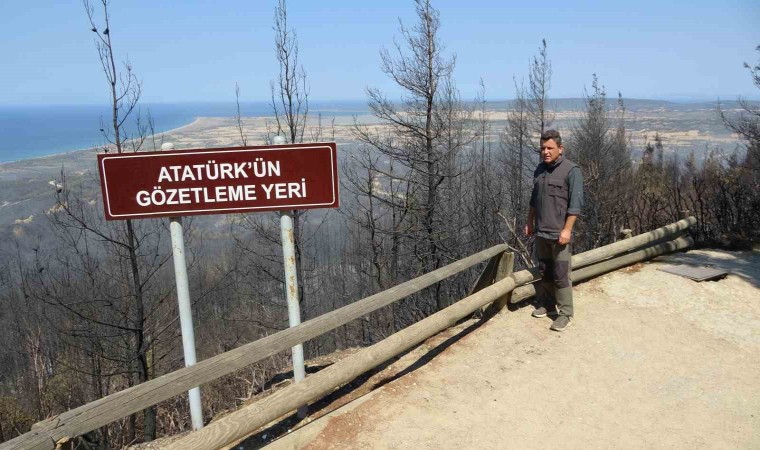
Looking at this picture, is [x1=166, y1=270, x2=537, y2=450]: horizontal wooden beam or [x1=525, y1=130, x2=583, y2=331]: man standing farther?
[x1=525, y1=130, x2=583, y2=331]: man standing

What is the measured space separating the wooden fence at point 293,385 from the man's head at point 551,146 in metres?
1.11

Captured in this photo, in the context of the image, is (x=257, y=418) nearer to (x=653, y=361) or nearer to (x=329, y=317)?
(x=329, y=317)

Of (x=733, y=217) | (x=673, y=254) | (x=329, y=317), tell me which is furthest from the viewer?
(x=733, y=217)

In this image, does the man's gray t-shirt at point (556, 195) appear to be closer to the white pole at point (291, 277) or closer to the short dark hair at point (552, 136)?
the short dark hair at point (552, 136)

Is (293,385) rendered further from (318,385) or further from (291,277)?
(291,277)

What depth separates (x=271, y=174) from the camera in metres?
3.88

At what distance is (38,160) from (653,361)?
80.8 meters

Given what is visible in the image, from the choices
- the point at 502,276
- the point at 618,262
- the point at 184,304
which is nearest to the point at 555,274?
the point at 502,276

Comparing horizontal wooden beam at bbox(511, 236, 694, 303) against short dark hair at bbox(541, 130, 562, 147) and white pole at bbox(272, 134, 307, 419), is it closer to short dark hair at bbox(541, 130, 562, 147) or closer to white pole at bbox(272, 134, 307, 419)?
short dark hair at bbox(541, 130, 562, 147)

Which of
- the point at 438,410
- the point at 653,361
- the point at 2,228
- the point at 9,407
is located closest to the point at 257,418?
the point at 438,410

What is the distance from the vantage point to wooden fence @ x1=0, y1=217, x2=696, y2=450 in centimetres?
243

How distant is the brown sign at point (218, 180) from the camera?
12.2 feet

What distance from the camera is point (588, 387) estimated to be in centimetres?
433

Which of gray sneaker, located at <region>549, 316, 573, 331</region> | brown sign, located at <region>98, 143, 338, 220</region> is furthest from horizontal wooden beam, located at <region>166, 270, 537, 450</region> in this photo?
brown sign, located at <region>98, 143, 338, 220</region>
